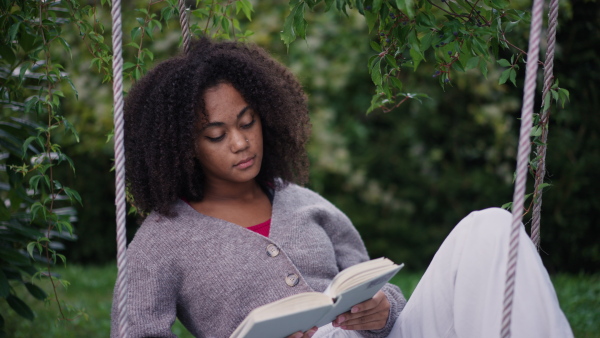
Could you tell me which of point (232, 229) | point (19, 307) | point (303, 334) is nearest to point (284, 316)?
point (303, 334)

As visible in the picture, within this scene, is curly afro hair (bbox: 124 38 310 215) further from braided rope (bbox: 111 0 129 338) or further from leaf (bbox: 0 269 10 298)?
leaf (bbox: 0 269 10 298)

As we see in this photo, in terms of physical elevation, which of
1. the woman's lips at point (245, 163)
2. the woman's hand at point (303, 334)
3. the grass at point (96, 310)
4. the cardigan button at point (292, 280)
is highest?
the woman's lips at point (245, 163)

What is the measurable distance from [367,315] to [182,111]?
0.80 m

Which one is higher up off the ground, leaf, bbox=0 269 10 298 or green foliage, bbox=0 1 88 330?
green foliage, bbox=0 1 88 330

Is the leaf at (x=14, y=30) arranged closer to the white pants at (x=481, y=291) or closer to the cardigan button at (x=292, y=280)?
the cardigan button at (x=292, y=280)

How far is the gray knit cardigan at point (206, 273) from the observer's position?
1.92m

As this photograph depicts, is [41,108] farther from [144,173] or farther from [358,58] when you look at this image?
[358,58]

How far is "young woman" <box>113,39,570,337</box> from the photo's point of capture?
73.4 inches

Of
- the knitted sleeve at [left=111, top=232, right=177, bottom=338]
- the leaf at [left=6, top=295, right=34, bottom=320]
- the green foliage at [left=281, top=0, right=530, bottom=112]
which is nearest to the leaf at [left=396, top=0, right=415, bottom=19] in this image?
the green foliage at [left=281, top=0, right=530, bottom=112]

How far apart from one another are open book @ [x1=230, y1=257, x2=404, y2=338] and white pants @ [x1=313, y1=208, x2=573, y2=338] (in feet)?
0.56

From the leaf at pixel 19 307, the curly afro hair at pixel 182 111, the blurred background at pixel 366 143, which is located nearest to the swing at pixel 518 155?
the curly afro hair at pixel 182 111

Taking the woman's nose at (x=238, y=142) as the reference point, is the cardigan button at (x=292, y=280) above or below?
below

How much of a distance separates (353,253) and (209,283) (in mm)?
579

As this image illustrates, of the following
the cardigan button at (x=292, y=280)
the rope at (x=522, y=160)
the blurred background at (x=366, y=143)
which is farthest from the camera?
the blurred background at (x=366, y=143)
